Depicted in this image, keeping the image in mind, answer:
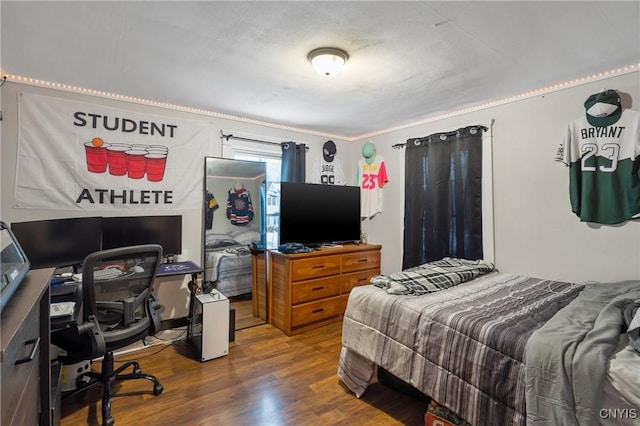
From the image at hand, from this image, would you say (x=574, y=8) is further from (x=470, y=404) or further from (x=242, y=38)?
(x=470, y=404)

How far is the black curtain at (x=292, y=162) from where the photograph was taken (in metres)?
3.96

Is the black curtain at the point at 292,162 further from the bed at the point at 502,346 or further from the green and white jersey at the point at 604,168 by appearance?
the green and white jersey at the point at 604,168

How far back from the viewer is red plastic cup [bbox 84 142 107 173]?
276 cm

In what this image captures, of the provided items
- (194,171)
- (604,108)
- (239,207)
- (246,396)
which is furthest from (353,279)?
(604,108)

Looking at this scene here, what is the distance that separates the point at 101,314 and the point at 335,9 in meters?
2.26

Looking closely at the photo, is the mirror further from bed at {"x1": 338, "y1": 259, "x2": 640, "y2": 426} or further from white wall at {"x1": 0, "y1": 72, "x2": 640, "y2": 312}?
bed at {"x1": 338, "y1": 259, "x2": 640, "y2": 426}

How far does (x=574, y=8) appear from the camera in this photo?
5.26 feet

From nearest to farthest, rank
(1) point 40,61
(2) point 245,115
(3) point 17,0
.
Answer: (3) point 17,0
(1) point 40,61
(2) point 245,115

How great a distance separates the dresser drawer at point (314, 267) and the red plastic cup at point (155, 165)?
5.22ft

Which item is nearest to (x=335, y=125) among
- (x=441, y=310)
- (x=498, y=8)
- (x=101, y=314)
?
(x=498, y=8)

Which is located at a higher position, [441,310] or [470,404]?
[441,310]

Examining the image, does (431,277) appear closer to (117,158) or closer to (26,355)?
(26,355)

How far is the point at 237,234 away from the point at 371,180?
76.0 inches

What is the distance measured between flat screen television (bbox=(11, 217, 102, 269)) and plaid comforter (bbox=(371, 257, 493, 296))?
229 cm
